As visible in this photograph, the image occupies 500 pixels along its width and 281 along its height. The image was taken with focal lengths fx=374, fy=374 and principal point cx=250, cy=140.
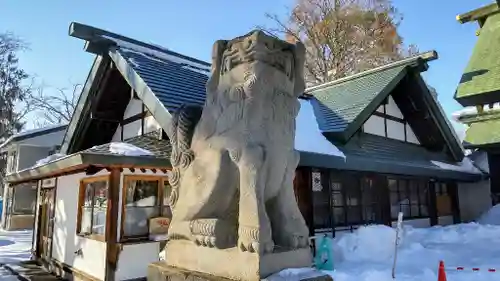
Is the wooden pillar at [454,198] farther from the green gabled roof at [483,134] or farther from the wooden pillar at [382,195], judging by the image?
the wooden pillar at [382,195]

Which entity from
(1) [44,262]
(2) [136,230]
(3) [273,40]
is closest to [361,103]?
(2) [136,230]

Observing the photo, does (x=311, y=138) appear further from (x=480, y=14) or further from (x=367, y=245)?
(x=480, y=14)

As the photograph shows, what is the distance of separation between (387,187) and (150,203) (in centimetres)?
628

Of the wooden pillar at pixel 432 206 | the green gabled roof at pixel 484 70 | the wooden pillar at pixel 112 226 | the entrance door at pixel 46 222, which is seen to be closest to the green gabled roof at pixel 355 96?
the green gabled roof at pixel 484 70

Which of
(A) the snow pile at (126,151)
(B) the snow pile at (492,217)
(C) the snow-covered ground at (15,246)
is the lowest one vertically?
(C) the snow-covered ground at (15,246)

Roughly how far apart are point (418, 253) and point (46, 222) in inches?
364

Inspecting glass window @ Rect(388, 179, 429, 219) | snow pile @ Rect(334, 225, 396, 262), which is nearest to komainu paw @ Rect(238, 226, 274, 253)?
snow pile @ Rect(334, 225, 396, 262)

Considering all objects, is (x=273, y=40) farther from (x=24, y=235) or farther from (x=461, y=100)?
(x=24, y=235)

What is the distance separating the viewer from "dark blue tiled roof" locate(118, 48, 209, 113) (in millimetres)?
7152

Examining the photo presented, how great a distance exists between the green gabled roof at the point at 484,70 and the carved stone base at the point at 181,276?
11.8 meters

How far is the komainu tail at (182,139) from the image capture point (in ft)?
11.8

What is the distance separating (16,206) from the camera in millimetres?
18531

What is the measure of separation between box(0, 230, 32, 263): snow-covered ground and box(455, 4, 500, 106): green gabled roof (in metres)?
14.9

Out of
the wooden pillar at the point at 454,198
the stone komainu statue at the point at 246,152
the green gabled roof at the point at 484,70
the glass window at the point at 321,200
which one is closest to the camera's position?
the stone komainu statue at the point at 246,152
